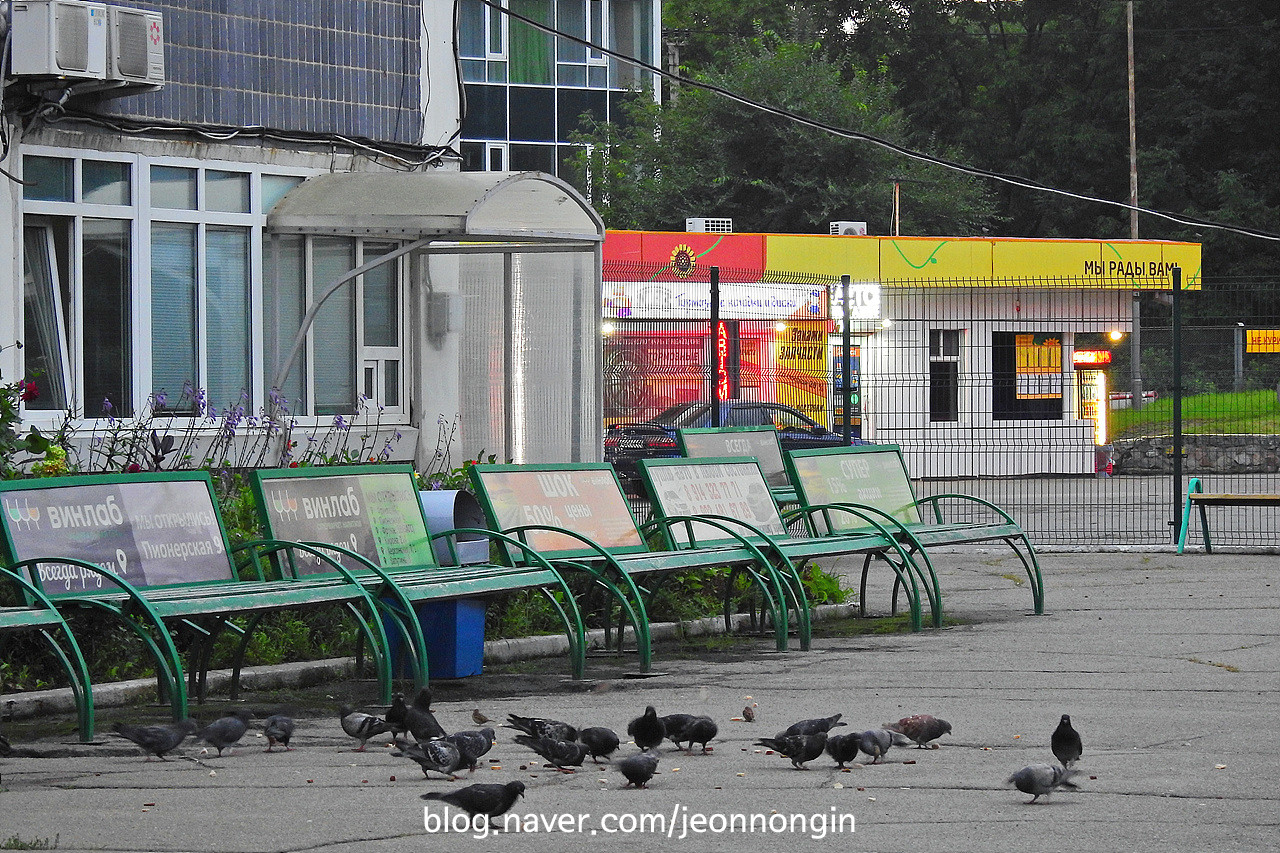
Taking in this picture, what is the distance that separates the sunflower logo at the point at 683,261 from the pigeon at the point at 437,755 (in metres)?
24.5

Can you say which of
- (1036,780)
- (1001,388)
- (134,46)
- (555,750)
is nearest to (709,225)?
(1001,388)

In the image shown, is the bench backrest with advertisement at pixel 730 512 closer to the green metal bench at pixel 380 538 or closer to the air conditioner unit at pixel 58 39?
the green metal bench at pixel 380 538

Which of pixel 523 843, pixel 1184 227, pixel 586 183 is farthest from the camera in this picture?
pixel 1184 227

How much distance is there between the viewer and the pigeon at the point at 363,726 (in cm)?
720

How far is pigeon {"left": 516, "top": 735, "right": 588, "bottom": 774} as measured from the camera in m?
6.55

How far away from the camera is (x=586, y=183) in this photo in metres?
46.9

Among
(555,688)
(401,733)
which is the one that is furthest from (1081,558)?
(401,733)

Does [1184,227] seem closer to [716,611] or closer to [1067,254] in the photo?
[1067,254]

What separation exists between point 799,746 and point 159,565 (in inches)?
128

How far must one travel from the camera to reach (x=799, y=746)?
6703 mm

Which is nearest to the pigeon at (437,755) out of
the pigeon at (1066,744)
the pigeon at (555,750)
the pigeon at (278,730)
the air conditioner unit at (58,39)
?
the pigeon at (555,750)

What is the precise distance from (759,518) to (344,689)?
3570 mm

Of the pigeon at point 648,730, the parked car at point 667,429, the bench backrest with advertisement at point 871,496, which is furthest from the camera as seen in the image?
the parked car at point 667,429

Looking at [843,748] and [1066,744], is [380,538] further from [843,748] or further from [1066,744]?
[1066,744]
